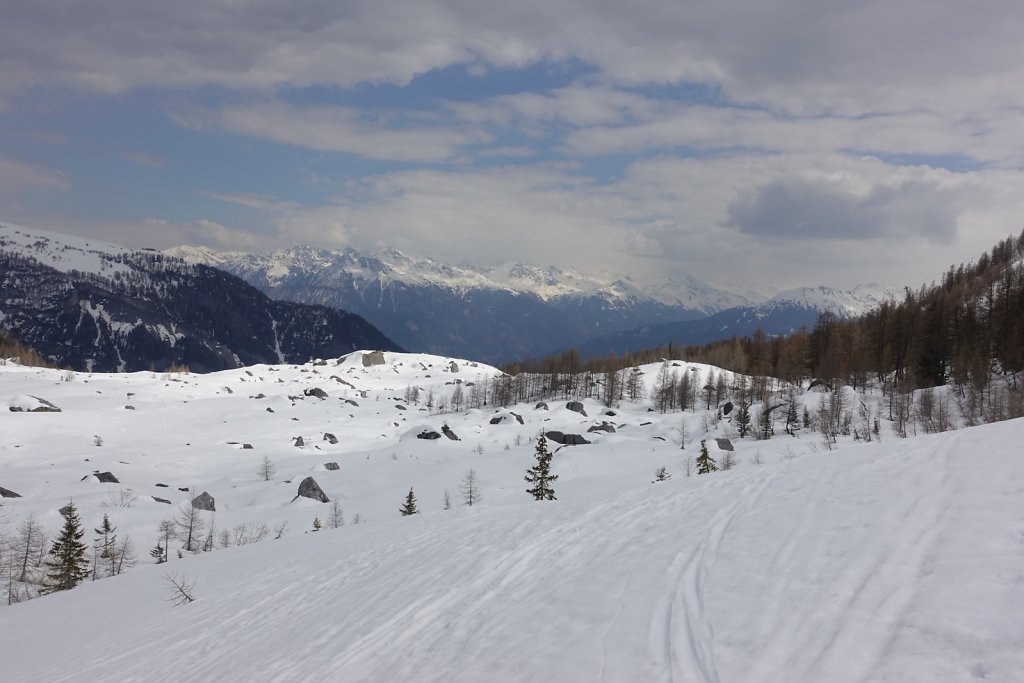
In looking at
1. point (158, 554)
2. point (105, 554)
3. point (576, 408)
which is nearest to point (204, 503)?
point (105, 554)

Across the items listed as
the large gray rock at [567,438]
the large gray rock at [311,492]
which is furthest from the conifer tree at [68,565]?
the large gray rock at [567,438]

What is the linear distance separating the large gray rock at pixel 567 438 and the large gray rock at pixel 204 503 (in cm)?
4054

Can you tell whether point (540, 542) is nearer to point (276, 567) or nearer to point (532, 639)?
point (532, 639)

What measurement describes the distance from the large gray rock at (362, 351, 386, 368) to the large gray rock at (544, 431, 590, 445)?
4363 inches

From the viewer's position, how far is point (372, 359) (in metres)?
167

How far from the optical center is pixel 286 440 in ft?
229

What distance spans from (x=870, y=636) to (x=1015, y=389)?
70.1 meters

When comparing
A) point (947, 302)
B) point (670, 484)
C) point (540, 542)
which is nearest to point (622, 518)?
point (540, 542)

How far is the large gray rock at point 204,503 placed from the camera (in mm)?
39594

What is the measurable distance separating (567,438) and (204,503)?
41976 mm

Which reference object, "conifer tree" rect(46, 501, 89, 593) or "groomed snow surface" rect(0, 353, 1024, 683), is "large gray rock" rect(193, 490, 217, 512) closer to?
"conifer tree" rect(46, 501, 89, 593)

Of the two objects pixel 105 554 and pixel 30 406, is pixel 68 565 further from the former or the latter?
pixel 30 406

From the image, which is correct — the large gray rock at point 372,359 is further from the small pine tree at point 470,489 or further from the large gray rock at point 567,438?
the small pine tree at point 470,489

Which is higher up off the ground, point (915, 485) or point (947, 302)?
point (947, 302)
